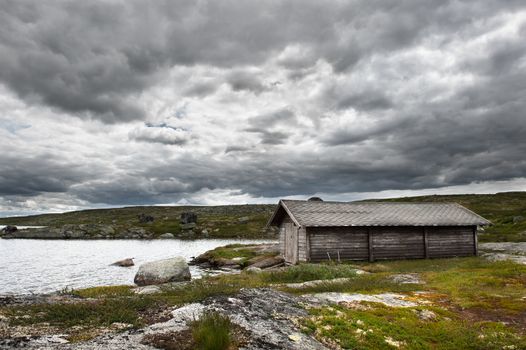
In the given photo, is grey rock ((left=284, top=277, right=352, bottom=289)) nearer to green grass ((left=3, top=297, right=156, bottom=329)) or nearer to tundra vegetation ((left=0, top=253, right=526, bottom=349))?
tundra vegetation ((left=0, top=253, right=526, bottom=349))

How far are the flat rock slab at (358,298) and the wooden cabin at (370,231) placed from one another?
15646mm

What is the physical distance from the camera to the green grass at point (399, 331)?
38.1 ft

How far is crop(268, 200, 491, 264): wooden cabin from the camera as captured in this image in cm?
3566

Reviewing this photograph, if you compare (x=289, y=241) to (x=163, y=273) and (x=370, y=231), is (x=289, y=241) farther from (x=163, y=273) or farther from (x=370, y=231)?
(x=163, y=273)

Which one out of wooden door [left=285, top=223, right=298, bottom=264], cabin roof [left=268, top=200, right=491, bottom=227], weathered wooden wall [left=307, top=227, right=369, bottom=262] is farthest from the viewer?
wooden door [left=285, top=223, right=298, bottom=264]

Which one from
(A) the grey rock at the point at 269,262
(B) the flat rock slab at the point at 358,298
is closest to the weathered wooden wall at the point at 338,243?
(A) the grey rock at the point at 269,262

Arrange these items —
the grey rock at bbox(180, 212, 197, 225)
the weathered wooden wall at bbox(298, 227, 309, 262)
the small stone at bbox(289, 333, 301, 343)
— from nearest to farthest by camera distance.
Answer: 1. the small stone at bbox(289, 333, 301, 343)
2. the weathered wooden wall at bbox(298, 227, 309, 262)
3. the grey rock at bbox(180, 212, 197, 225)

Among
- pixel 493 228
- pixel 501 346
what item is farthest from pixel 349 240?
pixel 493 228

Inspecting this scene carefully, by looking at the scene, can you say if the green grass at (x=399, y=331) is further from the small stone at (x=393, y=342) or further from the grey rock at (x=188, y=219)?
the grey rock at (x=188, y=219)

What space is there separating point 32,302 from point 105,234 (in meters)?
109

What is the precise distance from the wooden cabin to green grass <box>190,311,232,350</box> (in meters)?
24.0

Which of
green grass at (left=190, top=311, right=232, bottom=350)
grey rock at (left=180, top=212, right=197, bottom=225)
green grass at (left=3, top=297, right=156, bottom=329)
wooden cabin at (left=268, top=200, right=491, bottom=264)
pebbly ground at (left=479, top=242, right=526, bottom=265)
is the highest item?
grey rock at (left=180, top=212, right=197, bottom=225)

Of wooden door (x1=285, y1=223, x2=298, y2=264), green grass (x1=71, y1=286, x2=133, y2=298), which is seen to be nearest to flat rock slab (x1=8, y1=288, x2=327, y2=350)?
green grass (x1=71, y1=286, x2=133, y2=298)

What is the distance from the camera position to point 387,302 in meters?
16.7
